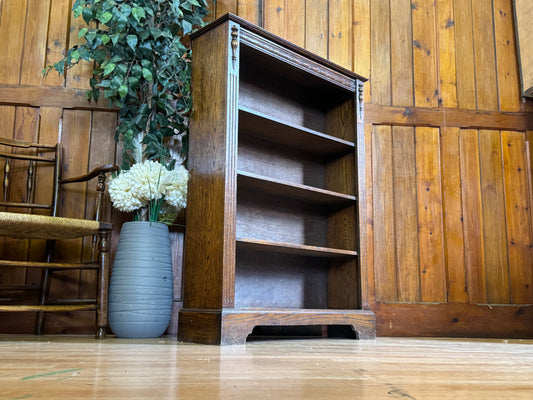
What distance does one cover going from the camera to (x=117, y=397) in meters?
0.63

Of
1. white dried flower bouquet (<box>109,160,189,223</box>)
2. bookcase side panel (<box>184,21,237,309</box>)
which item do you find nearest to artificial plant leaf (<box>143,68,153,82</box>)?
bookcase side panel (<box>184,21,237,309</box>)

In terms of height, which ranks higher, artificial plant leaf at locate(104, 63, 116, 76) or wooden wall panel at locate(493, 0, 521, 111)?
wooden wall panel at locate(493, 0, 521, 111)

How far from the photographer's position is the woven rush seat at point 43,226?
1741 millimetres

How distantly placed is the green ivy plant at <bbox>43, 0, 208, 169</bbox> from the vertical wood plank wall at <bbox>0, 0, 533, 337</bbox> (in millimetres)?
243

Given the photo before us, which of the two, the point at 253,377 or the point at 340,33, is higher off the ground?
the point at 340,33

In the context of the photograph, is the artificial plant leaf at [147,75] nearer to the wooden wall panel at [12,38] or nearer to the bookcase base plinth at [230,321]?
the wooden wall panel at [12,38]

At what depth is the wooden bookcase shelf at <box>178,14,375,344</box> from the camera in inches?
73.0

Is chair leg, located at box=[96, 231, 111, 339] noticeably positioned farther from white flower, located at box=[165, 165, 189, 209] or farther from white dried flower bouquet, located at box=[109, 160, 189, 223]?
white flower, located at box=[165, 165, 189, 209]

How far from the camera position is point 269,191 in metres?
2.30

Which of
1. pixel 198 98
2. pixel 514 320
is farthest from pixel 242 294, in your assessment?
pixel 514 320

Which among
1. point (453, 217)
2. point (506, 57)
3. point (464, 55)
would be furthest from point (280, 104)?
point (506, 57)

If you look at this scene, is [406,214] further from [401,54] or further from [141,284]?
[141,284]

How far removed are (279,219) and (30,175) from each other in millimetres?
1180

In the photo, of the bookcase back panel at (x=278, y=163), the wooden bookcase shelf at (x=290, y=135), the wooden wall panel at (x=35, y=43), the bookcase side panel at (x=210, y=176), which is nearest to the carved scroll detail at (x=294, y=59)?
the bookcase side panel at (x=210, y=176)
